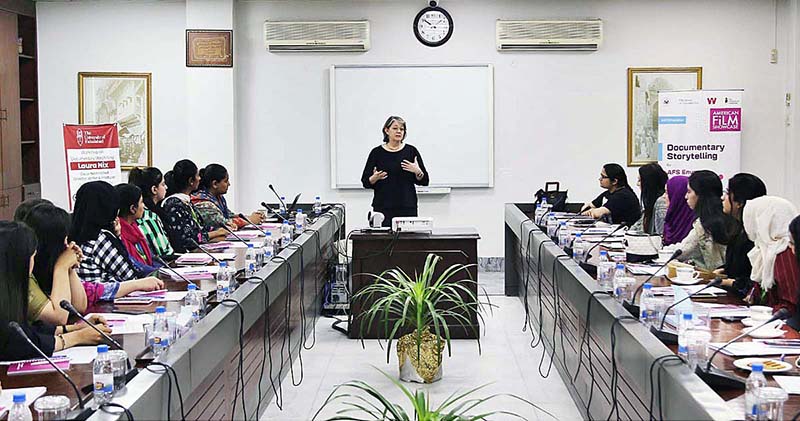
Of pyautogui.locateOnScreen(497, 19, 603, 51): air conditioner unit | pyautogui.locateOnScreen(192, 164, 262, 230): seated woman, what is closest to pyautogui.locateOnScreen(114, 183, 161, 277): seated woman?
pyautogui.locateOnScreen(192, 164, 262, 230): seated woman

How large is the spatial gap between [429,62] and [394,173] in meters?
2.20

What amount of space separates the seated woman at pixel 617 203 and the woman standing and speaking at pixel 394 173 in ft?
4.56

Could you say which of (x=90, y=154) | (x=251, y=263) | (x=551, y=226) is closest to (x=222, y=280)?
(x=251, y=263)

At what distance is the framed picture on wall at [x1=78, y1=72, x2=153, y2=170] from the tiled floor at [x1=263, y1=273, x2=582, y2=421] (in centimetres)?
342

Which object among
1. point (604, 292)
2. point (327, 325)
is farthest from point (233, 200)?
point (604, 292)

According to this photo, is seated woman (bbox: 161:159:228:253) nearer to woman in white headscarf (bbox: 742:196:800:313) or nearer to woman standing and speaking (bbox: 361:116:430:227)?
woman standing and speaking (bbox: 361:116:430:227)

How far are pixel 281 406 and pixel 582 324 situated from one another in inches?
61.9

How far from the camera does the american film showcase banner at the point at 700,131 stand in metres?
8.78

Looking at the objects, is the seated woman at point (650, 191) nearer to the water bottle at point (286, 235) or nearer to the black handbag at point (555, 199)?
the black handbag at point (555, 199)

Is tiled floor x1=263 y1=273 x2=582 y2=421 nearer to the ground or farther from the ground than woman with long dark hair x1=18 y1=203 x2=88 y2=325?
nearer to the ground

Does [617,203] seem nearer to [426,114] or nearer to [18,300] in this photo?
[426,114]

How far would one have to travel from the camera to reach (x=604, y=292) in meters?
4.09

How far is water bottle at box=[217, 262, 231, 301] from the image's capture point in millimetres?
4070

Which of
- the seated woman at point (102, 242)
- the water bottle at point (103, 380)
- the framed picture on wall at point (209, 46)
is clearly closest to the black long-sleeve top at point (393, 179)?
the framed picture on wall at point (209, 46)
